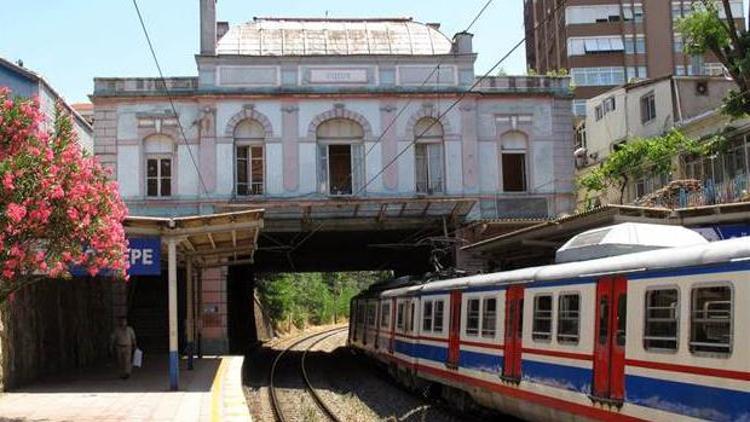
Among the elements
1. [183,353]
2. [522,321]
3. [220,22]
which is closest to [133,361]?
[183,353]

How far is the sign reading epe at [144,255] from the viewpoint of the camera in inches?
701

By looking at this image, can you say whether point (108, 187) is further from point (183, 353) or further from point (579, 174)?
point (579, 174)

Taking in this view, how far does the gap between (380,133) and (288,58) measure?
393 centimetres

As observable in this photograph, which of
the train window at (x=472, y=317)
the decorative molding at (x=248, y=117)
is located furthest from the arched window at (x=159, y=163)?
the train window at (x=472, y=317)

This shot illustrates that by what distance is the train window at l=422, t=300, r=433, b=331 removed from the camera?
17359 millimetres

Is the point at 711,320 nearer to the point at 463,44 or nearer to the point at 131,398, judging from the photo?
the point at 131,398

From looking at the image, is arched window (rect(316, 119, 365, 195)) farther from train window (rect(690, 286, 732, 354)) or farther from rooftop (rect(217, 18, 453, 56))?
train window (rect(690, 286, 732, 354))

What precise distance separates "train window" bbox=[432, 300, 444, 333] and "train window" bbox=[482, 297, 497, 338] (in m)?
2.55

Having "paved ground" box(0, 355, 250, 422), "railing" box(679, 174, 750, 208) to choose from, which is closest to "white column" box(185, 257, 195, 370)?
"paved ground" box(0, 355, 250, 422)

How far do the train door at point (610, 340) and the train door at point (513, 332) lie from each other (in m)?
2.22

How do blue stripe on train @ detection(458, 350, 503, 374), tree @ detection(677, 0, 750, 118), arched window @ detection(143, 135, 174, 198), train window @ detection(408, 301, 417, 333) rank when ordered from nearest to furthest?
blue stripe on train @ detection(458, 350, 503, 374)
train window @ detection(408, 301, 417, 333)
tree @ detection(677, 0, 750, 118)
arched window @ detection(143, 135, 174, 198)

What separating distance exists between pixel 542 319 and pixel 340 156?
1997cm

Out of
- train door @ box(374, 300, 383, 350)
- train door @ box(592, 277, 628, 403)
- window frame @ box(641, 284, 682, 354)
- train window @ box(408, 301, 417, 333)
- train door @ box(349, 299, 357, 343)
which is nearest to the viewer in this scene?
window frame @ box(641, 284, 682, 354)

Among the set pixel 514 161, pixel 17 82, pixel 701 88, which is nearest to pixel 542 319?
pixel 514 161
